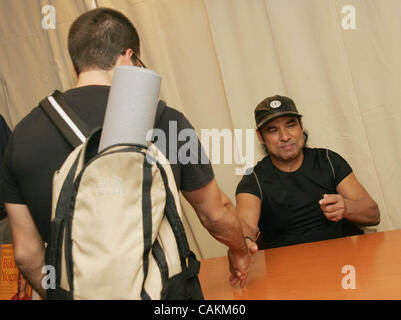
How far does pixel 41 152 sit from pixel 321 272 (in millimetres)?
837

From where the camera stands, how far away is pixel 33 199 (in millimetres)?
1063

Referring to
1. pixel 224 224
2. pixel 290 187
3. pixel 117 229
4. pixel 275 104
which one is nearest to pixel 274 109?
pixel 275 104

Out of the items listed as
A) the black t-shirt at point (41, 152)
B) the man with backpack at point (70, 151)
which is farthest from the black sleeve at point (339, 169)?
the black t-shirt at point (41, 152)

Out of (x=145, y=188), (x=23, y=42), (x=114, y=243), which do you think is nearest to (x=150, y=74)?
(x=145, y=188)

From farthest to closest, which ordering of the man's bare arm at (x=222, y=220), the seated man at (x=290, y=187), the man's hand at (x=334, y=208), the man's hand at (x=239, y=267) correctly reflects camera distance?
the seated man at (x=290, y=187), the man's hand at (x=334, y=208), the man's hand at (x=239, y=267), the man's bare arm at (x=222, y=220)

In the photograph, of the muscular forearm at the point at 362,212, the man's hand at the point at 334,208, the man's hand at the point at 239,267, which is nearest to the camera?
the man's hand at the point at 239,267

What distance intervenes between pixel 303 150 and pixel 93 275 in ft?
5.54

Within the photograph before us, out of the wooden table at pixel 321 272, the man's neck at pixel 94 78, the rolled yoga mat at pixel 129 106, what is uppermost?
the man's neck at pixel 94 78

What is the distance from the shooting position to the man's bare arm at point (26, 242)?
3.64 feet

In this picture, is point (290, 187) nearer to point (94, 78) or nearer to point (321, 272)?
point (321, 272)

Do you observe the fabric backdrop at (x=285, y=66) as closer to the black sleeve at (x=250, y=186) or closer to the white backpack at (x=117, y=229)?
the black sleeve at (x=250, y=186)

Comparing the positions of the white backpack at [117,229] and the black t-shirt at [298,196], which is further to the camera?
the black t-shirt at [298,196]

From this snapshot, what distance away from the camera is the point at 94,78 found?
1159 mm
